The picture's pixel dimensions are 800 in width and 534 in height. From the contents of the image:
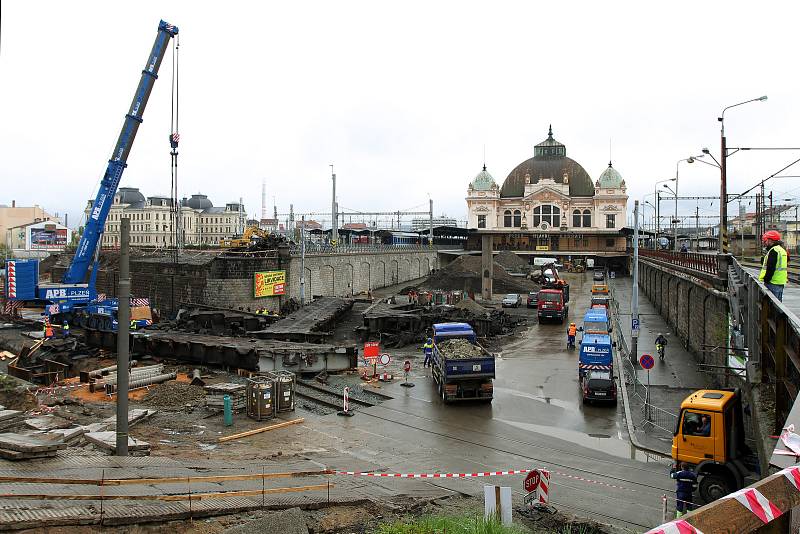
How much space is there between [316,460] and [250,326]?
21.2m

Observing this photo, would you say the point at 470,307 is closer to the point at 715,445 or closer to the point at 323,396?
the point at 323,396

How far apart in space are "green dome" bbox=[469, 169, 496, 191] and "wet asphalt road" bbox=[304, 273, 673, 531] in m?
99.5

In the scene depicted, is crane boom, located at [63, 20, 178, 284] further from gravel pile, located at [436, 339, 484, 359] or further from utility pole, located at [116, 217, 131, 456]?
utility pole, located at [116, 217, 131, 456]

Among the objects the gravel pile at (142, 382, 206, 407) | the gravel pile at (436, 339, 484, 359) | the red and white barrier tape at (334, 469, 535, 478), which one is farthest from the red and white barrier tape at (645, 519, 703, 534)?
the gravel pile at (142, 382, 206, 407)

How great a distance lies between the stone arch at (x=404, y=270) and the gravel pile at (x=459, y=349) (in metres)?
56.8

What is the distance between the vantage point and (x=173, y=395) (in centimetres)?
2134

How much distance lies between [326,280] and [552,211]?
7305 cm

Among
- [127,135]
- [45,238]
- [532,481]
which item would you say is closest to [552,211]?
[127,135]

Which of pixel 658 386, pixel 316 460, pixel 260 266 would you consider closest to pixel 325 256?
pixel 260 266

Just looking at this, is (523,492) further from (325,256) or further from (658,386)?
(325,256)

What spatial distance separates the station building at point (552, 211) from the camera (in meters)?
115

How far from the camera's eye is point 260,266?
1781 inches

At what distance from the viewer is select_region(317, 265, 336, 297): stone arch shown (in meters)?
54.8

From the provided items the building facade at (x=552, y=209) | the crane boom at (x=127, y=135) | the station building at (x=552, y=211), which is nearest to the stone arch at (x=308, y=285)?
the crane boom at (x=127, y=135)
